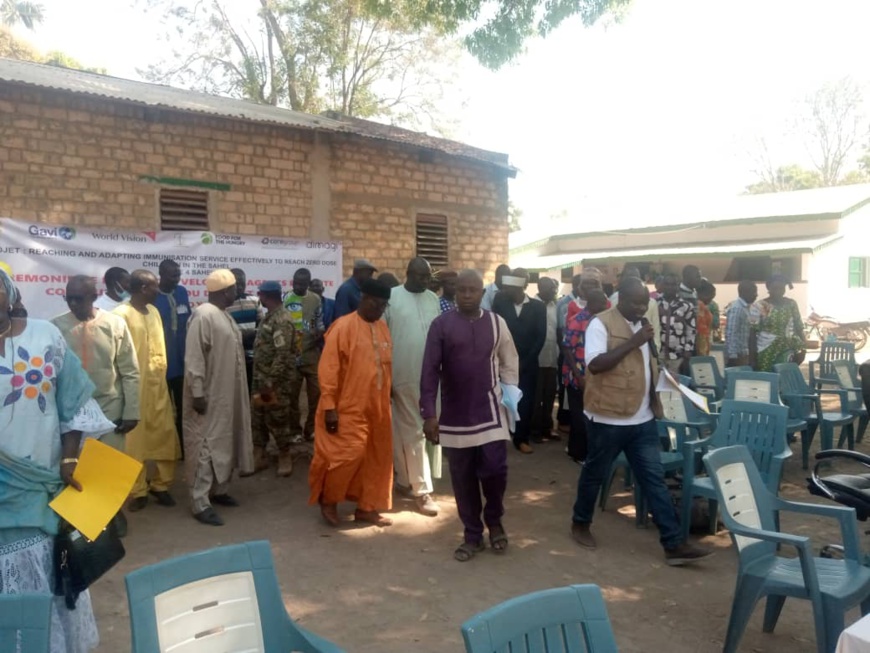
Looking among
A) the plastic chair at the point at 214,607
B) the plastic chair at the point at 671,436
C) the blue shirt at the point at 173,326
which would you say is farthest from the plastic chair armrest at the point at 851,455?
the blue shirt at the point at 173,326

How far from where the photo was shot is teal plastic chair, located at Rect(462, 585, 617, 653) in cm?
192

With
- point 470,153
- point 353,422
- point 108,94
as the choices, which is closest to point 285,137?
point 108,94

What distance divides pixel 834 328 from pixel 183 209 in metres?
17.8

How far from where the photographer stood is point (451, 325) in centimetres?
452

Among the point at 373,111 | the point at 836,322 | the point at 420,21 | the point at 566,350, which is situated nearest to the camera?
the point at 566,350

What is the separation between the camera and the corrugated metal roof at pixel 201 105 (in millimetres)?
7966

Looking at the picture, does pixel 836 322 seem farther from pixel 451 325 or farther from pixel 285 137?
pixel 451 325

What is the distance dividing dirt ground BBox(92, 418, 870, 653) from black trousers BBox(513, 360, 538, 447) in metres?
1.44

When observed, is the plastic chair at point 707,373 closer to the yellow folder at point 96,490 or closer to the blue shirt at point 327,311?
the blue shirt at point 327,311

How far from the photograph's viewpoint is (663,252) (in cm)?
2322

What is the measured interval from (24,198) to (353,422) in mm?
4862

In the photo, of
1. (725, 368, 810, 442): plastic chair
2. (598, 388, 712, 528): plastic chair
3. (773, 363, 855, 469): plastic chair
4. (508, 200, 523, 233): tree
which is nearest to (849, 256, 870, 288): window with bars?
(773, 363, 855, 469): plastic chair

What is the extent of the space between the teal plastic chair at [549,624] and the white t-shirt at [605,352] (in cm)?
238

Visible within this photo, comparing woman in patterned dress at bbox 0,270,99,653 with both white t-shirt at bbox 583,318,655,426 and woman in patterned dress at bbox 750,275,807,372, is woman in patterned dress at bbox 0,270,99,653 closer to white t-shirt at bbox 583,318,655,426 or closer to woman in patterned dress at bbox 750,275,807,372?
white t-shirt at bbox 583,318,655,426
